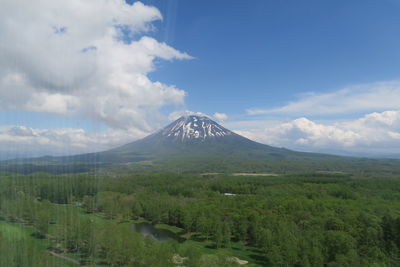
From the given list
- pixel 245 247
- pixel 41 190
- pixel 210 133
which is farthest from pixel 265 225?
pixel 210 133

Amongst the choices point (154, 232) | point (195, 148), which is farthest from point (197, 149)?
point (154, 232)

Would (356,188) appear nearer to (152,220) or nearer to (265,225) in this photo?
(265,225)

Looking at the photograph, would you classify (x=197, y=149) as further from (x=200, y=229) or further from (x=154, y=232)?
(x=200, y=229)

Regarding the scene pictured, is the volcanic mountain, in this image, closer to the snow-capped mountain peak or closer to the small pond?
the snow-capped mountain peak

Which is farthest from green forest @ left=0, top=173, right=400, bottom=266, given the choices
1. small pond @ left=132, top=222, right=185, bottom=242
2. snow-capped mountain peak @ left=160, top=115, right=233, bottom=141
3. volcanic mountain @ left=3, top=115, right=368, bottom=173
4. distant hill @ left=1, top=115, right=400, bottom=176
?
snow-capped mountain peak @ left=160, top=115, right=233, bottom=141

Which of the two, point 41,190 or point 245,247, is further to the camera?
point 41,190

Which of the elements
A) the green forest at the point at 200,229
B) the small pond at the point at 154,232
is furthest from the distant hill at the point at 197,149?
the small pond at the point at 154,232
